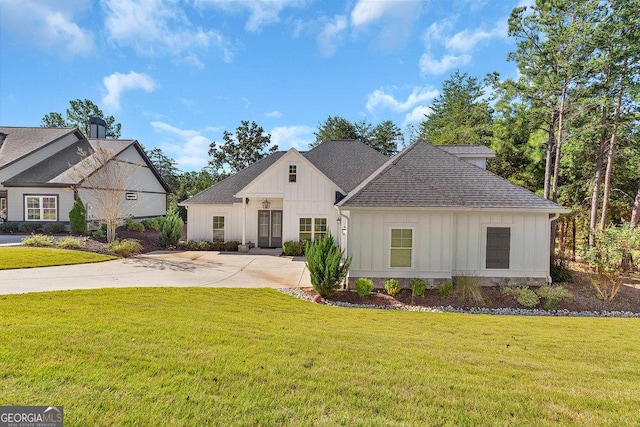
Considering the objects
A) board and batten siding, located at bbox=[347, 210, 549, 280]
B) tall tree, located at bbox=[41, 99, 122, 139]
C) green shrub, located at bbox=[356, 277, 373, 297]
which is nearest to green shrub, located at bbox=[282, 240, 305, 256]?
board and batten siding, located at bbox=[347, 210, 549, 280]

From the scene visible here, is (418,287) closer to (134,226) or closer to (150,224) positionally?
(134,226)

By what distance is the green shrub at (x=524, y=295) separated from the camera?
9156 mm

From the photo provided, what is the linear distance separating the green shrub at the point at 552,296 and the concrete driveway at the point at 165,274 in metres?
7.53

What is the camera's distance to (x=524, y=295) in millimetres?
9312

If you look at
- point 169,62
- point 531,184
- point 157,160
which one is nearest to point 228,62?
point 169,62

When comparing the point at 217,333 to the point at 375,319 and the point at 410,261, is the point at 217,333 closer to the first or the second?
the point at 375,319

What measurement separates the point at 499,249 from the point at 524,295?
66.6 inches

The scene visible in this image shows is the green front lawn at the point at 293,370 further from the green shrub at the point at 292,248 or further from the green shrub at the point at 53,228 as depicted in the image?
the green shrub at the point at 53,228

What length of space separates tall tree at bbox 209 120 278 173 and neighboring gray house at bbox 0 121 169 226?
15894 mm

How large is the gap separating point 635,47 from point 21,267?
26615mm

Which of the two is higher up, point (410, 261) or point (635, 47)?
point (635, 47)

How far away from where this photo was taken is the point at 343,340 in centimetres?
484

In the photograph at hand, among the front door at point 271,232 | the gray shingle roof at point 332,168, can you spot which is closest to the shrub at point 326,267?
the gray shingle roof at point 332,168

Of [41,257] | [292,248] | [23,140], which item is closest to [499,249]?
[292,248]
